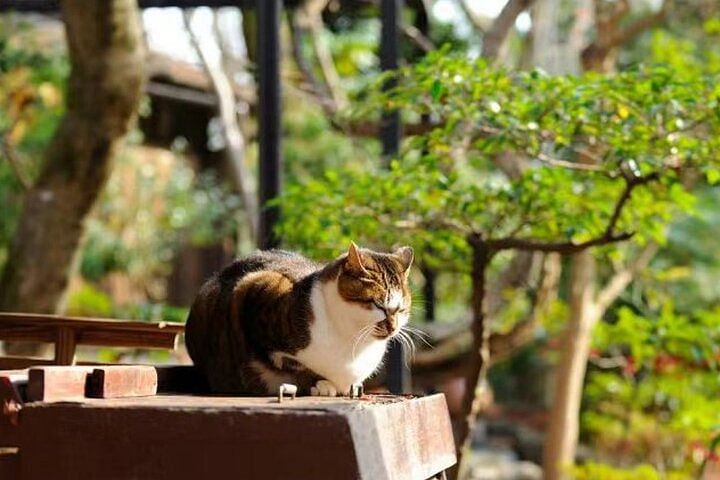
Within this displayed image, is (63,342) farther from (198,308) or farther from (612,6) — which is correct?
(612,6)

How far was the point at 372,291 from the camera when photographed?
3262mm

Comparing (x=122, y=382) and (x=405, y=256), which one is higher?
(x=405, y=256)

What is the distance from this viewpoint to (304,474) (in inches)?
98.7

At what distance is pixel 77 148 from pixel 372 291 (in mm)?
3742

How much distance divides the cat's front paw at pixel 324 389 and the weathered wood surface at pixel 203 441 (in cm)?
56

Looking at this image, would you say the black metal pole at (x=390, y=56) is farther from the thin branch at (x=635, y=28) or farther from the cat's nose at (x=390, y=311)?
the thin branch at (x=635, y=28)

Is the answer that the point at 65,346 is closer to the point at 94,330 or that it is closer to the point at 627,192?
the point at 94,330

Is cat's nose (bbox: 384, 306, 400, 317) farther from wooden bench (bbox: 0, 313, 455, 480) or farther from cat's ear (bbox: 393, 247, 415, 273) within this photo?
wooden bench (bbox: 0, 313, 455, 480)

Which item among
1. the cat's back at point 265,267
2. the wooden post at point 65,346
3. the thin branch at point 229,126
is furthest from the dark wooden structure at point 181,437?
the thin branch at point 229,126

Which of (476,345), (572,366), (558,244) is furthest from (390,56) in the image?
(572,366)

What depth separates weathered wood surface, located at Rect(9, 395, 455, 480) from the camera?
2.50 meters

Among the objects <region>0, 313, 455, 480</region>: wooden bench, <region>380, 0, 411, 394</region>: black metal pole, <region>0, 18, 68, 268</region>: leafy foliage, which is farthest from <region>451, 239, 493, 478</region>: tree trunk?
<region>0, 18, 68, 268</region>: leafy foliage

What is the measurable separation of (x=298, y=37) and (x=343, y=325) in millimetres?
6400

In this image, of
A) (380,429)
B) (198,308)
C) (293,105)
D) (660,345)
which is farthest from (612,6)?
(380,429)
